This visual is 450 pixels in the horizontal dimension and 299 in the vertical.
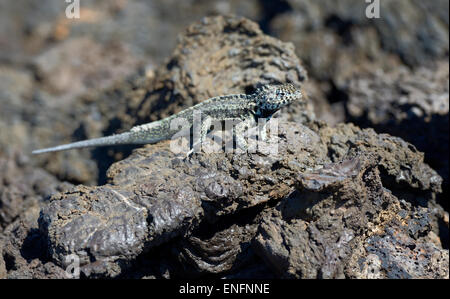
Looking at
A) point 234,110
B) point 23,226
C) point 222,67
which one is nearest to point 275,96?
point 234,110

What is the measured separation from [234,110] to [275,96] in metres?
0.70

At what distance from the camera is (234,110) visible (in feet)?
20.2

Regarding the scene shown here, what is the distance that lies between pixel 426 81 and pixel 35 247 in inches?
351

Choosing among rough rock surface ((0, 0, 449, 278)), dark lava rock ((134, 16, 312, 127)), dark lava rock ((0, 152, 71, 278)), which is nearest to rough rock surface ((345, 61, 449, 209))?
rough rock surface ((0, 0, 449, 278))

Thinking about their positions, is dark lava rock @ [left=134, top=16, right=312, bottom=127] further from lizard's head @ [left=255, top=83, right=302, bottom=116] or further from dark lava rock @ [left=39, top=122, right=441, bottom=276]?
dark lava rock @ [left=39, top=122, right=441, bottom=276]

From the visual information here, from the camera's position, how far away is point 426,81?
30.3ft

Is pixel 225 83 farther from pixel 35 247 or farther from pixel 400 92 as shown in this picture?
pixel 400 92

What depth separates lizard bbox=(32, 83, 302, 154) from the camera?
5.91 metres

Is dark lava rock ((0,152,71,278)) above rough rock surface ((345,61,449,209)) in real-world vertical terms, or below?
below

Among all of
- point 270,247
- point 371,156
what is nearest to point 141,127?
point 270,247

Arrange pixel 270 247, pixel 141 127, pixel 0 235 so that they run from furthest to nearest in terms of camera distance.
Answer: pixel 141 127
pixel 0 235
pixel 270 247

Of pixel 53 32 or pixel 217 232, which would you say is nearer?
pixel 217 232

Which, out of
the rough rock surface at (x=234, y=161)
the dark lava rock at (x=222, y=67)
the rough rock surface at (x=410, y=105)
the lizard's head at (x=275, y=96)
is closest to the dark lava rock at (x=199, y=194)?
the rough rock surface at (x=234, y=161)

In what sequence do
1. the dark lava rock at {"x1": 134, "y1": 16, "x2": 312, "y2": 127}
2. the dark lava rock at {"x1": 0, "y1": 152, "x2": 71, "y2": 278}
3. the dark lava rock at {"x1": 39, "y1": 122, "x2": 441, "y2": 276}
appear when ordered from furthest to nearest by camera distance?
the dark lava rock at {"x1": 134, "y1": 16, "x2": 312, "y2": 127} → the dark lava rock at {"x1": 0, "y1": 152, "x2": 71, "y2": 278} → the dark lava rock at {"x1": 39, "y1": 122, "x2": 441, "y2": 276}
